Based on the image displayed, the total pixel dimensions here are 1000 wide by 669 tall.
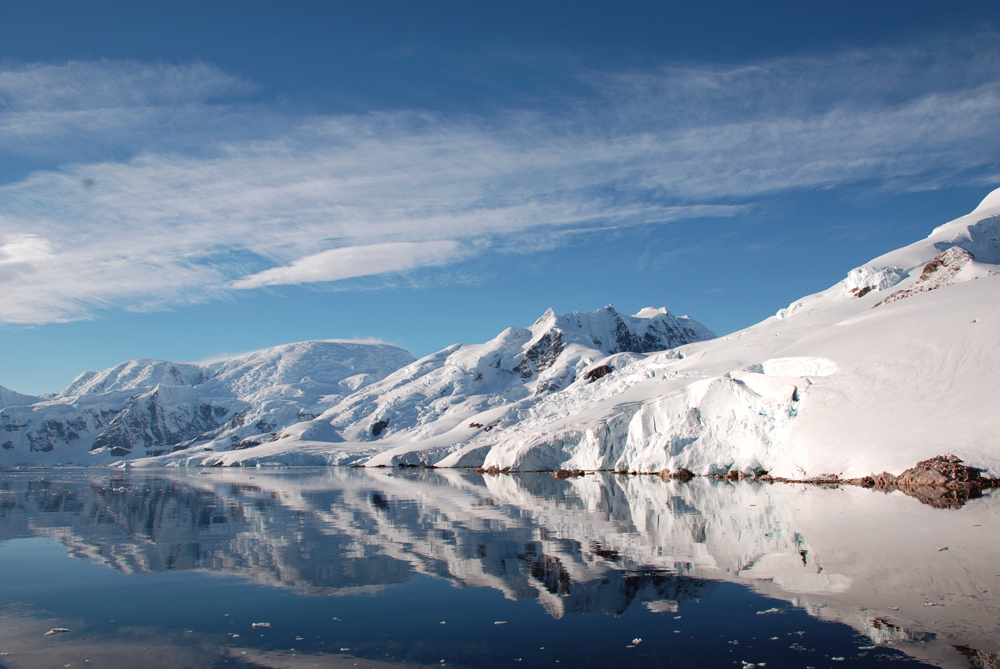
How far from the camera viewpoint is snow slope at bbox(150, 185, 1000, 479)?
32219 millimetres

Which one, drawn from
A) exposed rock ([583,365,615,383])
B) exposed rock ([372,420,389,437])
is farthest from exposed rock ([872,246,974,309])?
exposed rock ([372,420,389,437])

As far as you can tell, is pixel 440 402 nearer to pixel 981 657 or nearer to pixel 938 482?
pixel 938 482

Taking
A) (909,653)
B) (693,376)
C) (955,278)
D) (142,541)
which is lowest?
(909,653)

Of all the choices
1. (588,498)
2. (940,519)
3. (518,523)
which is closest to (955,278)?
(588,498)

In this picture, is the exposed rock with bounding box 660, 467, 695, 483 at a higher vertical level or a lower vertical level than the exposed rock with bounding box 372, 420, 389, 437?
lower

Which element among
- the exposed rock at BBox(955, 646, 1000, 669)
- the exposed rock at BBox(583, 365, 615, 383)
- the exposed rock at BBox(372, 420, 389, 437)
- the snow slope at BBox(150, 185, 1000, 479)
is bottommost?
the exposed rock at BBox(955, 646, 1000, 669)

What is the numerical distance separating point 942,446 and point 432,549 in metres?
23.9

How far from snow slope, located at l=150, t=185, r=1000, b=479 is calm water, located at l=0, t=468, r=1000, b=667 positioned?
9684 millimetres

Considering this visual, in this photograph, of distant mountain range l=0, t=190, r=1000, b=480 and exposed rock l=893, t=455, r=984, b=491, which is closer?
exposed rock l=893, t=455, r=984, b=491

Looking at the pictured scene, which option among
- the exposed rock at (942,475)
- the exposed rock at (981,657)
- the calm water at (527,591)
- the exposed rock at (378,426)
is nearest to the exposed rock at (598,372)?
the exposed rock at (378,426)

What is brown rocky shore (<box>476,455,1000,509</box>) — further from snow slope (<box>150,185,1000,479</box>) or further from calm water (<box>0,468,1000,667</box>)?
calm water (<box>0,468,1000,667</box>)

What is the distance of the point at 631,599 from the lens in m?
11.8

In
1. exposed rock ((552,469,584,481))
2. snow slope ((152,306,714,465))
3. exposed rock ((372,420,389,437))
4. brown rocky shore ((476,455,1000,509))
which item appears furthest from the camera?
exposed rock ((372,420,389,437))

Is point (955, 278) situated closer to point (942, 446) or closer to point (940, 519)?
point (942, 446)
